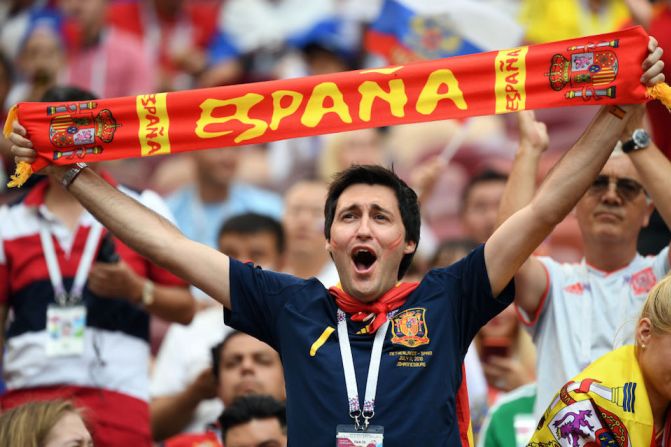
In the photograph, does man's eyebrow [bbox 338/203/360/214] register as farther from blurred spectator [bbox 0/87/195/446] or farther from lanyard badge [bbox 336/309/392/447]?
blurred spectator [bbox 0/87/195/446]

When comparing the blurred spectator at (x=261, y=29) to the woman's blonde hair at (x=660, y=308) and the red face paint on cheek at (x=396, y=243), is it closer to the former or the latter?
the red face paint on cheek at (x=396, y=243)

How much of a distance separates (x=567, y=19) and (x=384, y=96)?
208 inches

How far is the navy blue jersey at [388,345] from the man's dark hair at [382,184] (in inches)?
8.3

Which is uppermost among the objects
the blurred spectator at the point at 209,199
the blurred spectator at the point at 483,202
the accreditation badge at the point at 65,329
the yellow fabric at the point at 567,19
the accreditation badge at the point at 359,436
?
the yellow fabric at the point at 567,19

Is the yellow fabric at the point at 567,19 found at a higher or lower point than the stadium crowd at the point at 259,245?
higher

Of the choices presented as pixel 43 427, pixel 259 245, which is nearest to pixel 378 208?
pixel 43 427

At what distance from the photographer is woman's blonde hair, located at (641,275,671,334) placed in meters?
4.02

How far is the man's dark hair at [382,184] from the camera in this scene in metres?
4.35

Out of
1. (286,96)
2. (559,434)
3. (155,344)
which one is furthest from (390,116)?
(155,344)

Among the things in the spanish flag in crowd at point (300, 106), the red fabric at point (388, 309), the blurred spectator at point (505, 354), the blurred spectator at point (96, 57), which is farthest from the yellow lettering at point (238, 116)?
the blurred spectator at point (96, 57)

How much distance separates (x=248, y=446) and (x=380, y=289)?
1.60m

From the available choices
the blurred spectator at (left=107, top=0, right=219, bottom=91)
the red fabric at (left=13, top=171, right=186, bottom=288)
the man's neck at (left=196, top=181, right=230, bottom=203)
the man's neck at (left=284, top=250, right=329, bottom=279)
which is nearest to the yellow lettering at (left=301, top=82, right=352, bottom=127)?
the red fabric at (left=13, top=171, right=186, bottom=288)

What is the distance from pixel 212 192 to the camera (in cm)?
867

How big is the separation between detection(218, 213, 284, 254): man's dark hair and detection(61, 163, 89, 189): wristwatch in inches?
116
